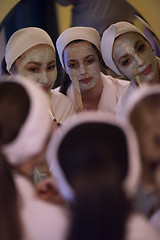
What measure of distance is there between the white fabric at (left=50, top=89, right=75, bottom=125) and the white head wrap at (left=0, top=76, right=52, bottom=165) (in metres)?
0.84

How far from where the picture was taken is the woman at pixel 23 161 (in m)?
0.55

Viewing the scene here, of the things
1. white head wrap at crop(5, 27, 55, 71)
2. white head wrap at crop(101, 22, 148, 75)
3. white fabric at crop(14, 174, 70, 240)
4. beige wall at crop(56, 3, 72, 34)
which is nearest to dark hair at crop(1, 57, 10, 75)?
white head wrap at crop(5, 27, 55, 71)

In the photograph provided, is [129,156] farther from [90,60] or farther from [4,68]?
[4,68]

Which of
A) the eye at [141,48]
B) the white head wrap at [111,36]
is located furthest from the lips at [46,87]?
the eye at [141,48]

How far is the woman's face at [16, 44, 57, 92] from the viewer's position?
1.41 metres

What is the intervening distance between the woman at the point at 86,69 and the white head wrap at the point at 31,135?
2.90ft

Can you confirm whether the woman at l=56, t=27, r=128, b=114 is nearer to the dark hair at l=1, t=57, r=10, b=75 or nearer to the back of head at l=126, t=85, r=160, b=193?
the dark hair at l=1, t=57, r=10, b=75

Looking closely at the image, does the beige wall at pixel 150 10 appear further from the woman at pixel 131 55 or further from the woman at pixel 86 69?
the woman at pixel 86 69

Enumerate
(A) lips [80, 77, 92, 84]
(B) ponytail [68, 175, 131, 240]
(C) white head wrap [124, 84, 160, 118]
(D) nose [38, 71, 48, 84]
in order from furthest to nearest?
(A) lips [80, 77, 92, 84] < (D) nose [38, 71, 48, 84] < (C) white head wrap [124, 84, 160, 118] < (B) ponytail [68, 175, 131, 240]

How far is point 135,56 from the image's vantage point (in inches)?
55.7

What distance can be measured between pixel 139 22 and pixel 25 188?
1.10 m

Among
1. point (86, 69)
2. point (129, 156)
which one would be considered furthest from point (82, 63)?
point (129, 156)

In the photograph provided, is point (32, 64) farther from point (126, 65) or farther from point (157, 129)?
point (157, 129)

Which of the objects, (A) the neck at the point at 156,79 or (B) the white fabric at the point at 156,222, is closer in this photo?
(B) the white fabric at the point at 156,222
